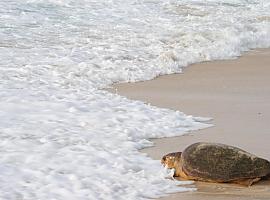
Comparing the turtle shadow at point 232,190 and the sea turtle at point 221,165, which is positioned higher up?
the sea turtle at point 221,165

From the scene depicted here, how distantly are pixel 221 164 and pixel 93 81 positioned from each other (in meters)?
4.18

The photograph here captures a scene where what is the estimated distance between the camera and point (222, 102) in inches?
290

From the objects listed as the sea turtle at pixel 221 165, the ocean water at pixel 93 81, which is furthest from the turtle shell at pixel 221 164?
the ocean water at pixel 93 81

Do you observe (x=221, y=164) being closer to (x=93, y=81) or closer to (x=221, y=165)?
(x=221, y=165)

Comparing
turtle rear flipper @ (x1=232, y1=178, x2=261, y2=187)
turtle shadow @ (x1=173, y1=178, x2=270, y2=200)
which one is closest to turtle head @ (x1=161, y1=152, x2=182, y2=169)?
turtle shadow @ (x1=173, y1=178, x2=270, y2=200)

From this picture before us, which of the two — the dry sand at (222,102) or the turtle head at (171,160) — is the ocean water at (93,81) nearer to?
the turtle head at (171,160)

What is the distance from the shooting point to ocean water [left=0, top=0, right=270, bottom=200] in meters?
4.66

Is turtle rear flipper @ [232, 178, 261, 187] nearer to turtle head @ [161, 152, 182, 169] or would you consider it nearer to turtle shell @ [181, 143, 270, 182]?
turtle shell @ [181, 143, 270, 182]

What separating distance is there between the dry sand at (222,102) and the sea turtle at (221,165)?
64 mm

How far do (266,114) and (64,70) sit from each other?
324 cm

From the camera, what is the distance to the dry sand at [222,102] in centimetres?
450

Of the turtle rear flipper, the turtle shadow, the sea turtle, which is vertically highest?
the sea turtle

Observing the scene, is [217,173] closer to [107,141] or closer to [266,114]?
[107,141]

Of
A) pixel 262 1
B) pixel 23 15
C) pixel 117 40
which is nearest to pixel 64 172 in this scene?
pixel 117 40
